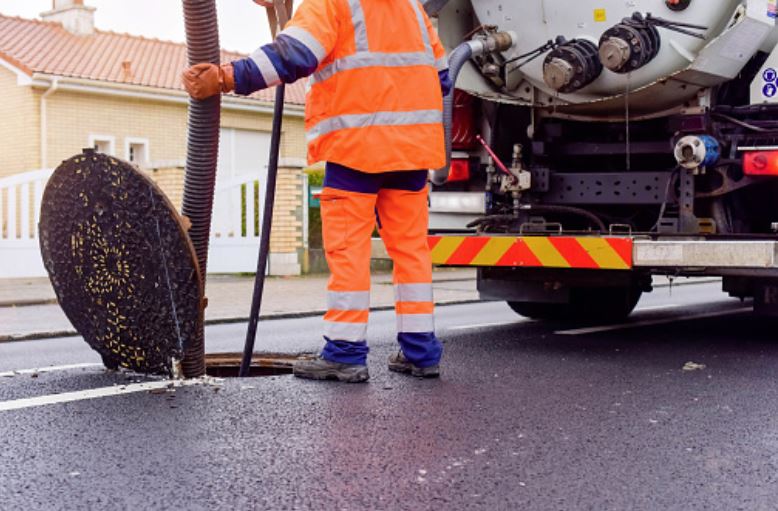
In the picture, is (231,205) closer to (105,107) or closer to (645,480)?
(105,107)

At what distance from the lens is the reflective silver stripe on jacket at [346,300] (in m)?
4.68

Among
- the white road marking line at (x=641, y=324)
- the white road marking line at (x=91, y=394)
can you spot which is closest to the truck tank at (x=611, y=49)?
the white road marking line at (x=641, y=324)

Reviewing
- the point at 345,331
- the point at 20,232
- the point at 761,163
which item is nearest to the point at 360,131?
the point at 345,331

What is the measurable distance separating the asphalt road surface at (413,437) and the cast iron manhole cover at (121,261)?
0.18 m

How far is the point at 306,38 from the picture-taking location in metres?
4.45

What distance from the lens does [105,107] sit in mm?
21078

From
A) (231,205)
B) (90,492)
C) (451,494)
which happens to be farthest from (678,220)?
(231,205)

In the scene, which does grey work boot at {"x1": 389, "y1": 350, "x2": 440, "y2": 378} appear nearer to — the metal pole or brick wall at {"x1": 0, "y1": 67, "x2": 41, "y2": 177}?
the metal pole

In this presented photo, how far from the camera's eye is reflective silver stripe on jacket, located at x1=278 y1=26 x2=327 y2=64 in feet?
14.5

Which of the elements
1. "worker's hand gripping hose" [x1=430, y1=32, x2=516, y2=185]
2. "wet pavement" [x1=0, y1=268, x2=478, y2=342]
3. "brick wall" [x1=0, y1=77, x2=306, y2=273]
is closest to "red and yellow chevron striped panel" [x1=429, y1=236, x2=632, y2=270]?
"worker's hand gripping hose" [x1=430, y1=32, x2=516, y2=185]

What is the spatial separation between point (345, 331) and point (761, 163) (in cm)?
259

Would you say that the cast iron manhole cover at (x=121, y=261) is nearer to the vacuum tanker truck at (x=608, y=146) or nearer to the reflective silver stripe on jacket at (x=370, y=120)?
the reflective silver stripe on jacket at (x=370, y=120)

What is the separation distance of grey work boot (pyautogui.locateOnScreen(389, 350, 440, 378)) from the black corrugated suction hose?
0.89 metres

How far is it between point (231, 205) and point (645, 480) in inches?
497
